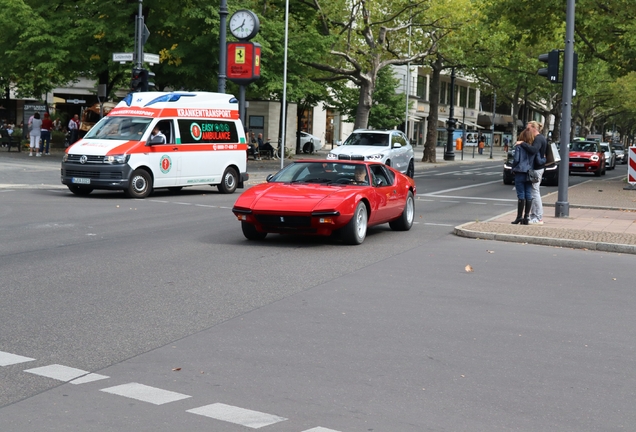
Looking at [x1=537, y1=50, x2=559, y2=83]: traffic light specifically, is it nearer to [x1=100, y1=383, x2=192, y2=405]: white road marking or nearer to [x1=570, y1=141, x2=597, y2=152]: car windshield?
[x1=100, y1=383, x2=192, y2=405]: white road marking

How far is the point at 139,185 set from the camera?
70.0 feet

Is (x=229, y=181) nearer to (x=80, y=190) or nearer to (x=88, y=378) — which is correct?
(x=80, y=190)

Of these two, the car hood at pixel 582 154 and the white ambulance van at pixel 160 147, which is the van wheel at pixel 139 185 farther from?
the car hood at pixel 582 154

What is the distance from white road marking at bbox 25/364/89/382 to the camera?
6082 millimetres

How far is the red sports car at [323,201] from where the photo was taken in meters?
13.1

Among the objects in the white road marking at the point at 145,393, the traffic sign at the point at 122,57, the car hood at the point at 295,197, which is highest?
the traffic sign at the point at 122,57

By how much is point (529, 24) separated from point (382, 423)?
31.9 metres

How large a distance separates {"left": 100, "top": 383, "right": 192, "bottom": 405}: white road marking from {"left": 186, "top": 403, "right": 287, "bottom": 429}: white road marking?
27cm

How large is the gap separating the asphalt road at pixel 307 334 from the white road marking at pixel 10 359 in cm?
3

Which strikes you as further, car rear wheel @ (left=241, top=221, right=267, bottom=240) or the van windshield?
the van windshield

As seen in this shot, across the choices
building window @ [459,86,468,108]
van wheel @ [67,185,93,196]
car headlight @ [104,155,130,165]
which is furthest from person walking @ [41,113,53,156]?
building window @ [459,86,468,108]

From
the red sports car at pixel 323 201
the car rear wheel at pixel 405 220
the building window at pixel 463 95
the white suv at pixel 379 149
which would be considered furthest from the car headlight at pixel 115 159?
the building window at pixel 463 95

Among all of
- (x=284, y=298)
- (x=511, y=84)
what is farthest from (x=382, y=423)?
(x=511, y=84)

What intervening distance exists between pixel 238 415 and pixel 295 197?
8178 mm
